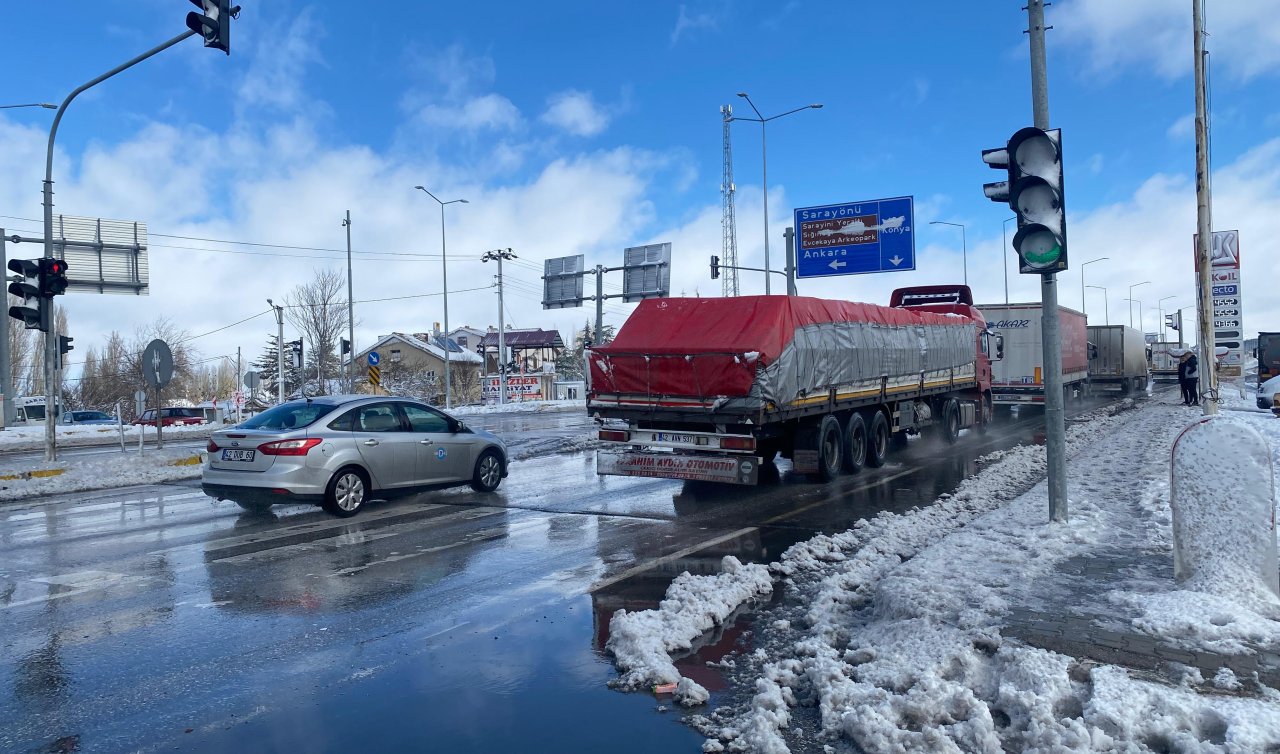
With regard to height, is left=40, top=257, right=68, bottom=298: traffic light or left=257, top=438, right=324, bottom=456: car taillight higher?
left=40, top=257, right=68, bottom=298: traffic light

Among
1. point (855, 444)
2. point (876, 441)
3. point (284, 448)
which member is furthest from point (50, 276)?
point (876, 441)

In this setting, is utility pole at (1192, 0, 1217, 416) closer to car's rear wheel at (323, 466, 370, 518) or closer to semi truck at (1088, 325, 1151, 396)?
car's rear wheel at (323, 466, 370, 518)

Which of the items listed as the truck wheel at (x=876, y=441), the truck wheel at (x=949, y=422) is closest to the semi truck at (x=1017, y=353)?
the truck wheel at (x=949, y=422)

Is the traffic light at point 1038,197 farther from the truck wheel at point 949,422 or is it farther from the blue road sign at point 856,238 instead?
the blue road sign at point 856,238

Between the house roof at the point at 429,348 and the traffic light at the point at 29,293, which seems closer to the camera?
the traffic light at the point at 29,293

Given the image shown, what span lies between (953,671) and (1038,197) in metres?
4.64

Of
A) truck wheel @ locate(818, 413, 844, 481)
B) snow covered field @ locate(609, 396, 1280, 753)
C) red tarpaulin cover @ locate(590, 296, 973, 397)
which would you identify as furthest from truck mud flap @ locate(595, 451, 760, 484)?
snow covered field @ locate(609, 396, 1280, 753)

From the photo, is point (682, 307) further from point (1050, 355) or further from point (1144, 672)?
point (1144, 672)

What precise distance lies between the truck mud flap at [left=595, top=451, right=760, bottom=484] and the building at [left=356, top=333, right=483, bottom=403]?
3886 centimetres

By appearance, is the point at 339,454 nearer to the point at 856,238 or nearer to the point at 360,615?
the point at 360,615

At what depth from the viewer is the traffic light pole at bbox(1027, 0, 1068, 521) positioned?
26.6 ft

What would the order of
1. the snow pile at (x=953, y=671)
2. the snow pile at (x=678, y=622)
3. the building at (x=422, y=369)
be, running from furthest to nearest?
the building at (x=422, y=369)
the snow pile at (x=678, y=622)
the snow pile at (x=953, y=671)

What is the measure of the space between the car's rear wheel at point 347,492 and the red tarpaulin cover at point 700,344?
328 centimetres

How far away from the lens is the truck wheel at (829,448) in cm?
1271
